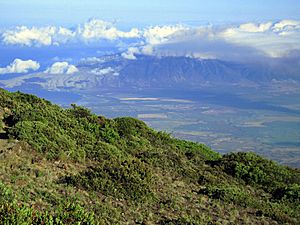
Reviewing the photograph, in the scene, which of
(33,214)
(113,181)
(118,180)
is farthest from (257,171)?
(33,214)

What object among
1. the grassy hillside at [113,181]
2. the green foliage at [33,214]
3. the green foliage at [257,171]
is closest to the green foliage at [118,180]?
the grassy hillside at [113,181]

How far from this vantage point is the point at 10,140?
17.1 m

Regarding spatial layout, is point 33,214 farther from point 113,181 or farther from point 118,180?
point 118,180

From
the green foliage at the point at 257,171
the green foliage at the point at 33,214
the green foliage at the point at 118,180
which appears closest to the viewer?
the green foliage at the point at 33,214

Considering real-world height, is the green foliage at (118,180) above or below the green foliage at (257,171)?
above

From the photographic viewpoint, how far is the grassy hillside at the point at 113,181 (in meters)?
12.3

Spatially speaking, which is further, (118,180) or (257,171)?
(257,171)

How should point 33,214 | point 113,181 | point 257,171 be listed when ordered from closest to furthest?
point 33,214 → point 113,181 → point 257,171

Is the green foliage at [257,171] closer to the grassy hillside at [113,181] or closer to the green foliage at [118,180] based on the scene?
the grassy hillside at [113,181]

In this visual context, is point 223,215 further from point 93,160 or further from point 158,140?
point 158,140

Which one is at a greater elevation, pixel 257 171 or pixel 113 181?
pixel 113 181

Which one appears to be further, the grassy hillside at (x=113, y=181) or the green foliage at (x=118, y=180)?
the green foliage at (x=118, y=180)

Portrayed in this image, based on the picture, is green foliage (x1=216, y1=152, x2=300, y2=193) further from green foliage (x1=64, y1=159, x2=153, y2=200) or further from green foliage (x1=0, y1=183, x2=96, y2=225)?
green foliage (x1=0, y1=183, x2=96, y2=225)

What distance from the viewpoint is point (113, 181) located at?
585 inches
